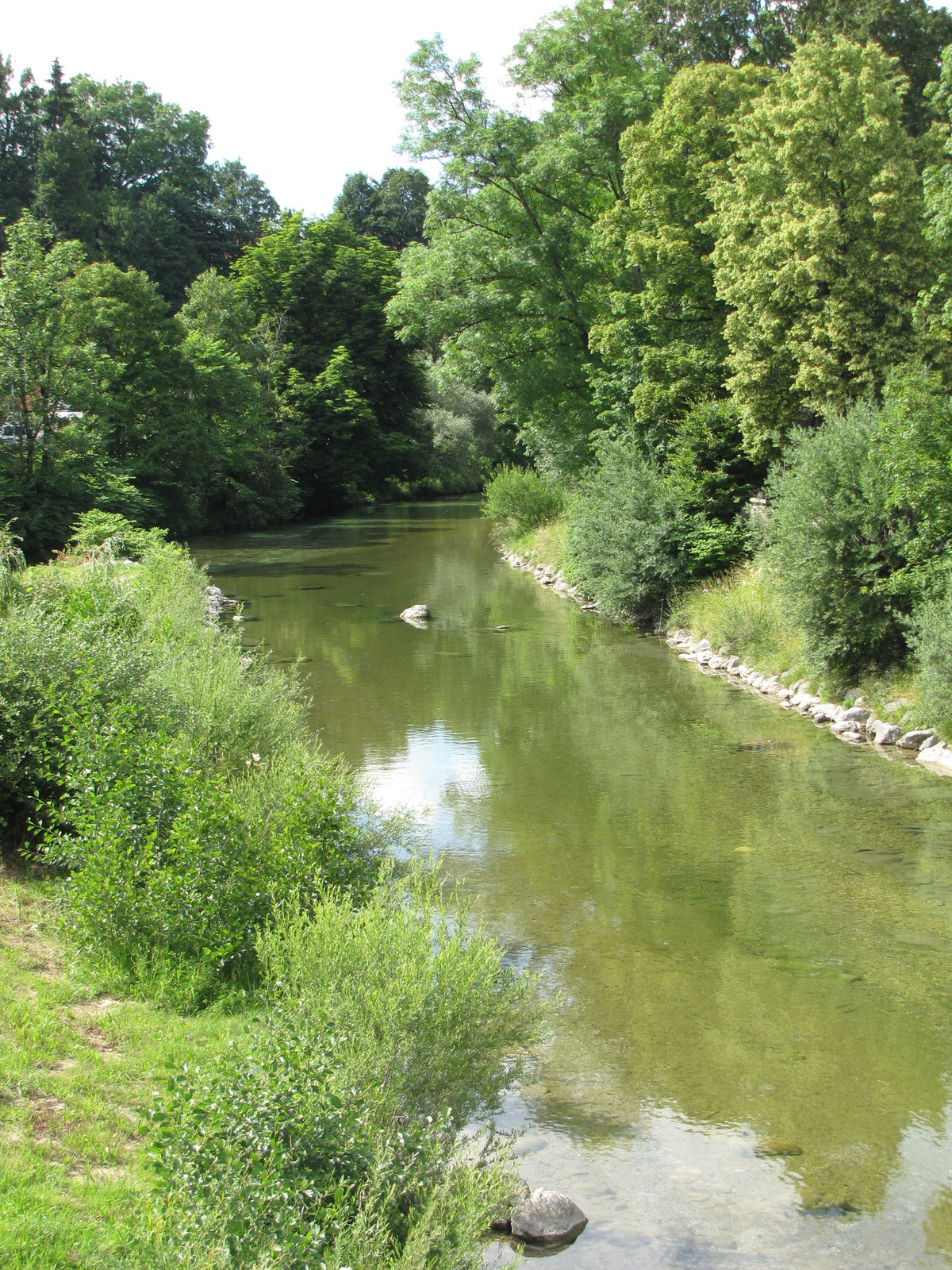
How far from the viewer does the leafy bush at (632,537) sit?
2019 centimetres

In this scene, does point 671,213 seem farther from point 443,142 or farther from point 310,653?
point 310,653

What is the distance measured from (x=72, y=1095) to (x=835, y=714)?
11235 millimetres

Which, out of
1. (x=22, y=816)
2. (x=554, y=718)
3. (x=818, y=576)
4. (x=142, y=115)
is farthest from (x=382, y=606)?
(x=142, y=115)

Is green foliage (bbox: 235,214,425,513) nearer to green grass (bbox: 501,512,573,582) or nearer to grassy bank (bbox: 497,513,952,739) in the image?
green grass (bbox: 501,512,573,582)

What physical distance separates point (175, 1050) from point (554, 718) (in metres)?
9.70

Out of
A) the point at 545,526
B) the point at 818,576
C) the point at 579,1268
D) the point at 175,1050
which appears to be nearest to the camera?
the point at 579,1268

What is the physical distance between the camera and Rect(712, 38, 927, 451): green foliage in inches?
636

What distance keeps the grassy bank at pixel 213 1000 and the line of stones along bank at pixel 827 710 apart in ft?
23.0

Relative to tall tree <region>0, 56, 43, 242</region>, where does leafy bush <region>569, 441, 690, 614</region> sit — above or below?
below

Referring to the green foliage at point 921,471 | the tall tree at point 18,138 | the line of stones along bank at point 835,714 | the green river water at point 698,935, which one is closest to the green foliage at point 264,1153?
the green river water at point 698,935

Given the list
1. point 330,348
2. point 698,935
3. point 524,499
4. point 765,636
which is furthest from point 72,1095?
point 330,348

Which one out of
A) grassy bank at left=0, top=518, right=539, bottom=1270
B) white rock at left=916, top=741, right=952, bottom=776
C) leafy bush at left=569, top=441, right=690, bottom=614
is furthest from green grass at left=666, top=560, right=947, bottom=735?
grassy bank at left=0, top=518, right=539, bottom=1270

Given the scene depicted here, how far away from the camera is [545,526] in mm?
32781

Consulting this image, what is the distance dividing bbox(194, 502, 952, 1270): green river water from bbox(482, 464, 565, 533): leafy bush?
623 inches
